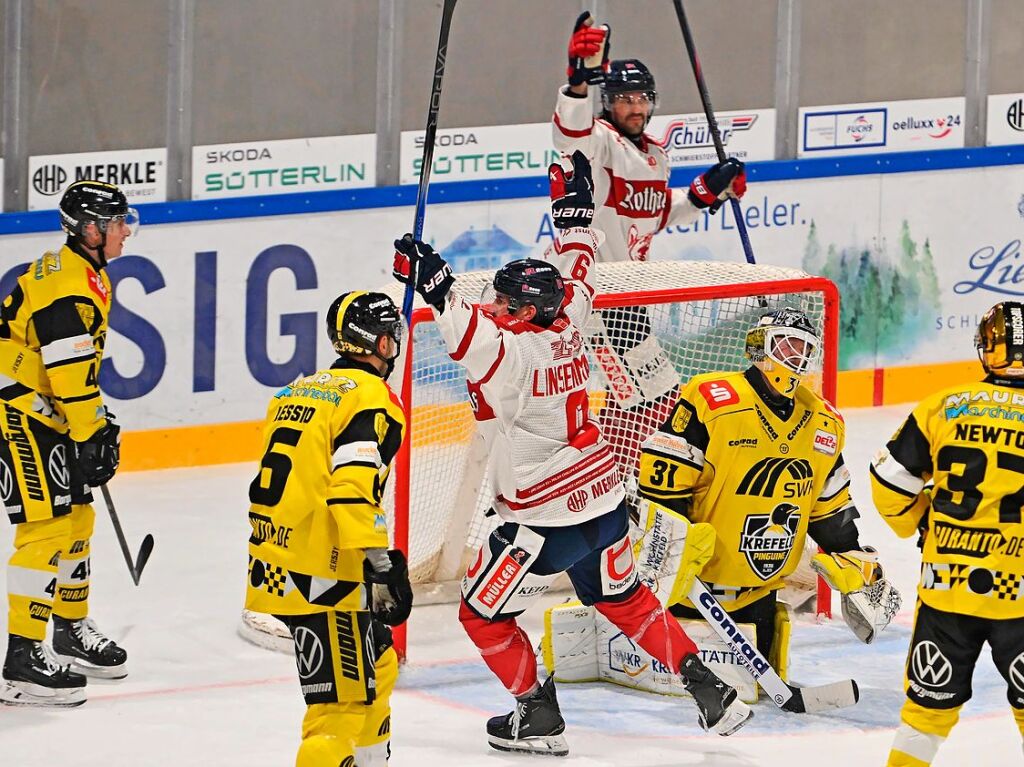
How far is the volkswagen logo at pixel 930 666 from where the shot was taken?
483 cm

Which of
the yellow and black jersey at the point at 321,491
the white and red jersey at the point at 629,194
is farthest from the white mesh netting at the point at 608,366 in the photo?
the yellow and black jersey at the point at 321,491

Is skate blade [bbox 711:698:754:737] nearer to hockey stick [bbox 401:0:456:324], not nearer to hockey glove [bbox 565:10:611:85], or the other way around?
hockey stick [bbox 401:0:456:324]

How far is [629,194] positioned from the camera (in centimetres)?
766

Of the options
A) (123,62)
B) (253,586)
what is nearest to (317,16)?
(123,62)

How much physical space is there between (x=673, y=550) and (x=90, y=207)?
204 centimetres

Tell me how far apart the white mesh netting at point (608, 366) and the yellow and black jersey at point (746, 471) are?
103 cm

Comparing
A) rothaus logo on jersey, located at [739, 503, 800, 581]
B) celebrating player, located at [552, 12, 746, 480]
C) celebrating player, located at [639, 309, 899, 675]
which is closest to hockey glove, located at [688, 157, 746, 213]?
celebrating player, located at [552, 12, 746, 480]

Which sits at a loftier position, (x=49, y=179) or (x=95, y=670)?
(x=49, y=179)

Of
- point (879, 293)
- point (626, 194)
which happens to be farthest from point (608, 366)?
point (879, 293)

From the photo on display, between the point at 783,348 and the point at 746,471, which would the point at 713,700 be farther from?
the point at 783,348

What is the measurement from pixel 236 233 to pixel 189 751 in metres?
3.71

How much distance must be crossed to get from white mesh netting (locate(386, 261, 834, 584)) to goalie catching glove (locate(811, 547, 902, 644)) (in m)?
1.15

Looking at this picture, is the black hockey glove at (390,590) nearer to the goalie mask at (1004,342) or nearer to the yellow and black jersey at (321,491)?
the yellow and black jersey at (321,491)

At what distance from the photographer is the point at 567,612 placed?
21.2 ft
